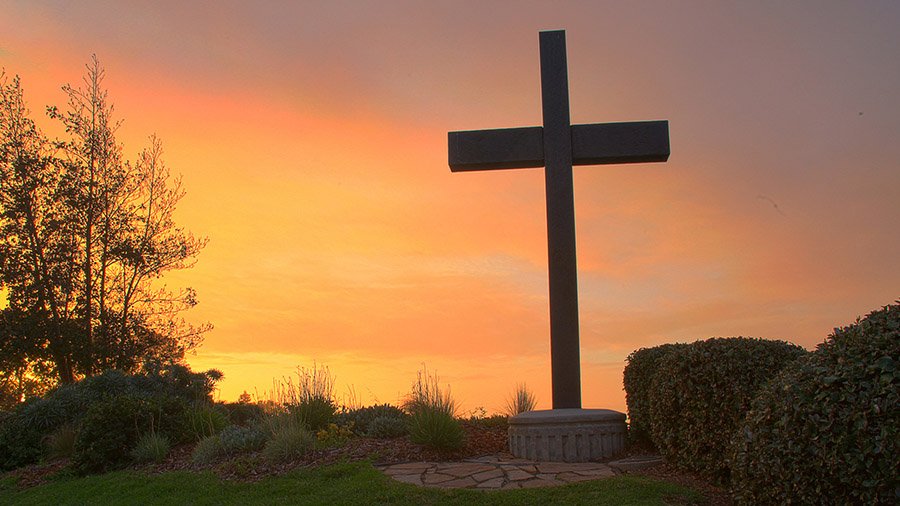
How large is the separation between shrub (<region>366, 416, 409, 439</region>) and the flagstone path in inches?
49.3

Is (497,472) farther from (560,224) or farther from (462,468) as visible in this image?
(560,224)

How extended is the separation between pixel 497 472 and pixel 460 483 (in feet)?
1.98

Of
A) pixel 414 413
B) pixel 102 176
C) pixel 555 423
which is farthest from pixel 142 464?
pixel 102 176

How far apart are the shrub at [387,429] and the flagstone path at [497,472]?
49.3 inches

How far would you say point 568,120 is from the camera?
10.3 m

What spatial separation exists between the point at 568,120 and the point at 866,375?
20.7 ft

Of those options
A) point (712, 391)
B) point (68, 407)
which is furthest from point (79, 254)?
point (712, 391)

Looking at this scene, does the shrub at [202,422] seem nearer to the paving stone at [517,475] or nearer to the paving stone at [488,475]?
the paving stone at [488,475]

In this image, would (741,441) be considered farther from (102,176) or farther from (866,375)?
(102,176)

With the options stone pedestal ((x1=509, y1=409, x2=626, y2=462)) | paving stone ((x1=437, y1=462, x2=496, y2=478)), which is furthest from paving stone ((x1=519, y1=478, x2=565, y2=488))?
stone pedestal ((x1=509, y1=409, x2=626, y2=462))

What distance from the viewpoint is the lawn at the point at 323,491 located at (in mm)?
6684

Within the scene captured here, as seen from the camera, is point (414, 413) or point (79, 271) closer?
point (414, 413)

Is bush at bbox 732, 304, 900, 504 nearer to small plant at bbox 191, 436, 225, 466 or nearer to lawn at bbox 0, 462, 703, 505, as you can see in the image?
lawn at bbox 0, 462, 703, 505

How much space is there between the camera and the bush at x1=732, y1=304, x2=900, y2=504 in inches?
173
